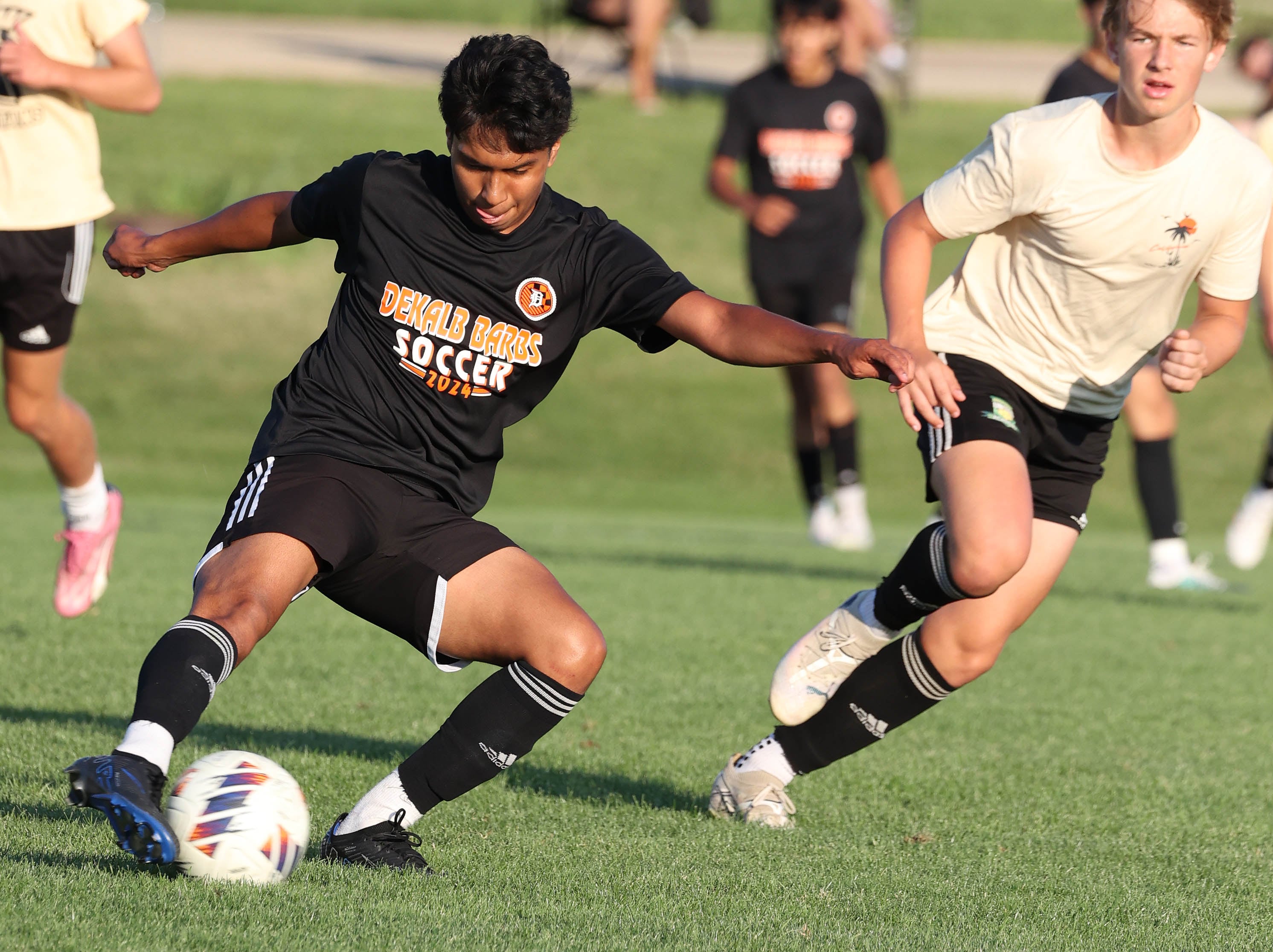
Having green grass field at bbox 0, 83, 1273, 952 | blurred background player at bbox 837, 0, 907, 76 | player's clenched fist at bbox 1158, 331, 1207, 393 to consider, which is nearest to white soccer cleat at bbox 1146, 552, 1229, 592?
green grass field at bbox 0, 83, 1273, 952

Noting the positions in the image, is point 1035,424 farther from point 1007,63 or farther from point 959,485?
point 1007,63

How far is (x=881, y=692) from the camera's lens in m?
4.16

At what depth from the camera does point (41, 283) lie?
5727 mm

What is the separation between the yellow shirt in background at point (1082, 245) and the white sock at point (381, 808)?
1.95 metres

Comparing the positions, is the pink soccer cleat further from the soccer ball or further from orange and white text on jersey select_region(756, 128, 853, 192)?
orange and white text on jersey select_region(756, 128, 853, 192)

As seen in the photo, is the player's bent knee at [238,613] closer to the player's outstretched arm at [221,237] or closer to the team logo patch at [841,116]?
the player's outstretched arm at [221,237]

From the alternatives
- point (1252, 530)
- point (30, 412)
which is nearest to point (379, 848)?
point (30, 412)

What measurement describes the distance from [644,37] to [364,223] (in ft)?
65.9

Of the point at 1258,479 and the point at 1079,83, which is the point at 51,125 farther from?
the point at 1258,479

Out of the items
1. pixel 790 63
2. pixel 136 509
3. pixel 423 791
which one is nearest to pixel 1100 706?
pixel 423 791

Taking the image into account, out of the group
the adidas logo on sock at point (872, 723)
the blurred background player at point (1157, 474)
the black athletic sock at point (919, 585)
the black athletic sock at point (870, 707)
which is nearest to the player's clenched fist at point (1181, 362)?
the black athletic sock at point (919, 585)

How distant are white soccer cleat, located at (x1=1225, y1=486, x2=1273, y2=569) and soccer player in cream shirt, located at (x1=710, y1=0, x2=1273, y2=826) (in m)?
4.82

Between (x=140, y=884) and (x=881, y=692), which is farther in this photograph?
(x=881, y=692)

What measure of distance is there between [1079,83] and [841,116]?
237cm
